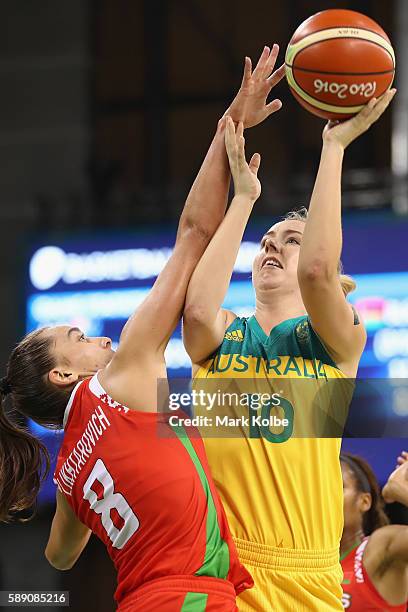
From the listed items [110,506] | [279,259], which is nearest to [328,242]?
[279,259]

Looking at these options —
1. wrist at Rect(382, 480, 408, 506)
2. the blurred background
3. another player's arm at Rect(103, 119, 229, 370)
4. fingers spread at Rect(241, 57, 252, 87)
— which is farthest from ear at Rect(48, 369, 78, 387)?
the blurred background

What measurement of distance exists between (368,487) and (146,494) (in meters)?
1.88

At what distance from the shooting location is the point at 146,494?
2982 millimetres

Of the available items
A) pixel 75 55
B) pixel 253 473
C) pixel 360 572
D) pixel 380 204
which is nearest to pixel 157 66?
pixel 75 55

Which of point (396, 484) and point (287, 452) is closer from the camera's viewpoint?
point (287, 452)

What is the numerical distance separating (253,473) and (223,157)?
0.99 metres

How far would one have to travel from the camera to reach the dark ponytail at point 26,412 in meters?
3.29

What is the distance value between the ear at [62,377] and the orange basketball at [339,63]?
112cm

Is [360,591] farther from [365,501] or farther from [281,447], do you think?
[281,447]

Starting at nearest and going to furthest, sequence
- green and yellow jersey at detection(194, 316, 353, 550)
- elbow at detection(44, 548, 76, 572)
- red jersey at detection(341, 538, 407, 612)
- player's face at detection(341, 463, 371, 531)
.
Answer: green and yellow jersey at detection(194, 316, 353, 550)
elbow at detection(44, 548, 76, 572)
red jersey at detection(341, 538, 407, 612)
player's face at detection(341, 463, 371, 531)

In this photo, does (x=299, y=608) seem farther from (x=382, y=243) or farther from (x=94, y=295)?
(x=94, y=295)

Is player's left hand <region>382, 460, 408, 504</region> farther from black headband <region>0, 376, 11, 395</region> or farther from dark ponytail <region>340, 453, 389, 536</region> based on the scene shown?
black headband <region>0, 376, 11, 395</region>

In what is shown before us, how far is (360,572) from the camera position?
4.47 m

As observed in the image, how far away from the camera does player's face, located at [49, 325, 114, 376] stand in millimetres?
3307
